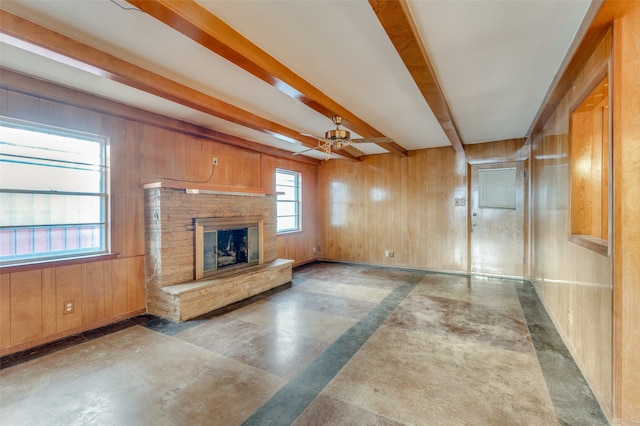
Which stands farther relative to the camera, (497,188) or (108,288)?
(497,188)

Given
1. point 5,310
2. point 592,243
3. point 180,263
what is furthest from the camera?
point 180,263

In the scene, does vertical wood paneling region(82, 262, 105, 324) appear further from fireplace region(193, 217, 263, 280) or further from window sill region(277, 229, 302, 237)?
window sill region(277, 229, 302, 237)

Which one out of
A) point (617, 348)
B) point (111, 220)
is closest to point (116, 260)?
point (111, 220)

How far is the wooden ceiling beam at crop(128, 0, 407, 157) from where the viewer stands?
1.62 metres

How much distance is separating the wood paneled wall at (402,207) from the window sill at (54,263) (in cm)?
470

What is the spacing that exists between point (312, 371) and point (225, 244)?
2.70 meters

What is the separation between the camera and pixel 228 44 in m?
1.94

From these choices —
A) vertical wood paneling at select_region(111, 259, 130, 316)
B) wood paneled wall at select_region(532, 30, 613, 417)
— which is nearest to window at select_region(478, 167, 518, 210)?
wood paneled wall at select_region(532, 30, 613, 417)

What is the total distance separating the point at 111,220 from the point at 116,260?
480mm

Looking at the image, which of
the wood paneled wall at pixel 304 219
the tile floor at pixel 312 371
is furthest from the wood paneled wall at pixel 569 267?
the wood paneled wall at pixel 304 219

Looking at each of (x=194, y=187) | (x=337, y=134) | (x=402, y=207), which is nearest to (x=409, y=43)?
(x=337, y=134)

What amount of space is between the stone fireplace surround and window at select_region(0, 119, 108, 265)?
0.53 m

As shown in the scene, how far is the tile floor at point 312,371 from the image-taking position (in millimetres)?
1848

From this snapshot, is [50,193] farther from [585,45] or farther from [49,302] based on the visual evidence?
[585,45]
